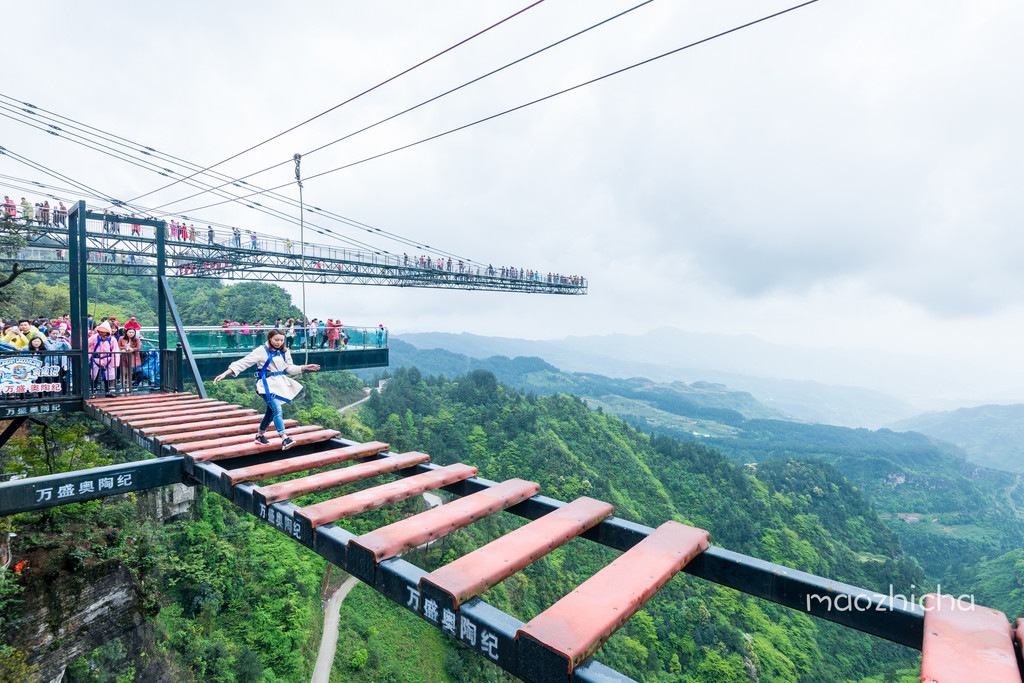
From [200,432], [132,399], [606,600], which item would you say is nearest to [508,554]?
[606,600]

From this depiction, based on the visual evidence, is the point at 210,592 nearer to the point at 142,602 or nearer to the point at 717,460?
the point at 142,602

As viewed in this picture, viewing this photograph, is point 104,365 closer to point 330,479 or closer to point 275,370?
point 275,370

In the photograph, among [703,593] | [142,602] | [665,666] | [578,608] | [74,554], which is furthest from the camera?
[703,593]

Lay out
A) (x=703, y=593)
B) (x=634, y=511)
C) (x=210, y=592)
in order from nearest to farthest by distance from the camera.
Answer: (x=210, y=592) < (x=703, y=593) < (x=634, y=511)

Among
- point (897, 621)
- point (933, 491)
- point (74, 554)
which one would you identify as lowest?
point (933, 491)

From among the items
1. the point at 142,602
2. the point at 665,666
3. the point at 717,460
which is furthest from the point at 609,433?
the point at 142,602

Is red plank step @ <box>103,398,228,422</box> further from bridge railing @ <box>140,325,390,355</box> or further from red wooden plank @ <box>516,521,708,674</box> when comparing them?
red wooden plank @ <box>516,521,708,674</box>

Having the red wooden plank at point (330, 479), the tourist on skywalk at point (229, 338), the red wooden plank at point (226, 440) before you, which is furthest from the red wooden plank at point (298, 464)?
the tourist on skywalk at point (229, 338)
